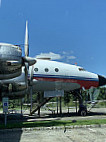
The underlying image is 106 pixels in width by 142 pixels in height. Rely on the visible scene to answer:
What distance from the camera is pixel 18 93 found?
16328 millimetres

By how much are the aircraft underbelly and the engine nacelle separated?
8.26 meters

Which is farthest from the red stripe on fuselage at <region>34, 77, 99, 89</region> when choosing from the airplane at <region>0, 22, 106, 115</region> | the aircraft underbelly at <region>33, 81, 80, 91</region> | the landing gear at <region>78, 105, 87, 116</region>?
the landing gear at <region>78, 105, 87, 116</region>

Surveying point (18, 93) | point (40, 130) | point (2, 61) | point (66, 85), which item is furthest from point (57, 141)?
point (66, 85)

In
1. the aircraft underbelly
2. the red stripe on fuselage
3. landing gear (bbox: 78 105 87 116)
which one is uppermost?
the red stripe on fuselage

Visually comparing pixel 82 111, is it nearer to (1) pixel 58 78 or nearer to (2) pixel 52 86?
(2) pixel 52 86

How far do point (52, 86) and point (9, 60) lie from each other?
10.4 meters

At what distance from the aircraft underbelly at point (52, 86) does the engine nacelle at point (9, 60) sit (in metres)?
8.26

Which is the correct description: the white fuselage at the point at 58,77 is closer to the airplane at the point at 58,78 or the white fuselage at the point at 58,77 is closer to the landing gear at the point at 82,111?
the airplane at the point at 58,78

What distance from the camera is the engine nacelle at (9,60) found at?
30.7ft

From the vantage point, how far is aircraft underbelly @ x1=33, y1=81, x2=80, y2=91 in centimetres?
1873

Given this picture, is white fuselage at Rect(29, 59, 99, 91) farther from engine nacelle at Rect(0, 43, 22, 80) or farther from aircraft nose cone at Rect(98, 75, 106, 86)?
engine nacelle at Rect(0, 43, 22, 80)

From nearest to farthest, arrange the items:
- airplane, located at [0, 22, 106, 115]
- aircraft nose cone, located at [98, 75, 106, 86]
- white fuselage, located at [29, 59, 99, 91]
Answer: airplane, located at [0, 22, 106, 115] → white fuselage, located at [29, 59, 99, 91] → aircraft nose cone, located at [98, 75, 106, 86]

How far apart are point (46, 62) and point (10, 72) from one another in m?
10.0

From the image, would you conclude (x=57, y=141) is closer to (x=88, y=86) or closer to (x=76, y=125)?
(x=76, y=125)
